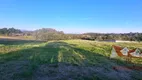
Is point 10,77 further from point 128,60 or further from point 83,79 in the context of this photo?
point 128,60

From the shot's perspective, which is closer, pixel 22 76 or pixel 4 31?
pixel 22 76

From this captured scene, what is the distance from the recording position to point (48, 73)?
7.12 m

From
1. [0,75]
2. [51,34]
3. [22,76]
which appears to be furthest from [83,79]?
[51,34]

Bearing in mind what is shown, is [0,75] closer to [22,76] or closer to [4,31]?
[22,76]

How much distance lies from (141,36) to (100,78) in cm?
6653

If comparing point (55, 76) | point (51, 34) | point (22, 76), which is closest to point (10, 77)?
point (22, 76)

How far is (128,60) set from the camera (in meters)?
12.8

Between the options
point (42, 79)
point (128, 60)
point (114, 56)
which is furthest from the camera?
point (114, 56)

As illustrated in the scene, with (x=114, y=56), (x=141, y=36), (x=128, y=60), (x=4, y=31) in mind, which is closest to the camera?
(x=128, y=60)

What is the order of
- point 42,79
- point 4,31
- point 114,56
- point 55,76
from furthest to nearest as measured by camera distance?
1. point 4,31
2. point 114,56
3. point 55,76
4. point 42,79

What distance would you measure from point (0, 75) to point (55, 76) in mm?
1974

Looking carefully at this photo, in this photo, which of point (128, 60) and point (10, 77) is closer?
point (10, 77)

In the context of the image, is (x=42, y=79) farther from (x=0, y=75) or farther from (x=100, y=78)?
(x=100, y=78)

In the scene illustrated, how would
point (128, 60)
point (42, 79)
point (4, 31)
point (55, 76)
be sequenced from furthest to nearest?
point (4, 31) → point (128, 60) → point (55, 76) → point (42, 79)
